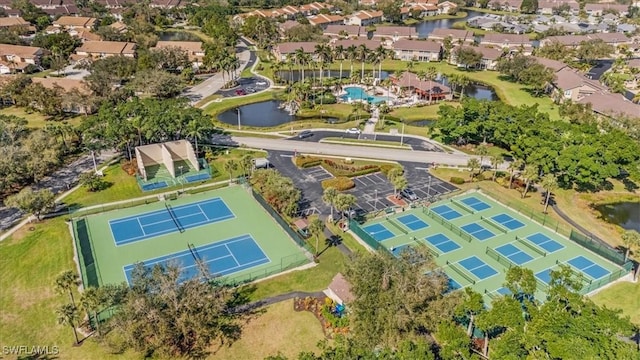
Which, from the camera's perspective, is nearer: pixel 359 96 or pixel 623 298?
pixel 623 298

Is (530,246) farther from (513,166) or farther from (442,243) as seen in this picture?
(513,166)

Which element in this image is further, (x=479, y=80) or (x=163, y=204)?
(x=479, y=80)

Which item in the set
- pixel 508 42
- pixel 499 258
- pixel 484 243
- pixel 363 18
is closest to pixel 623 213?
pixel 484 243

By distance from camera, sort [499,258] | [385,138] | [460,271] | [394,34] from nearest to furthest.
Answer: [460,271] < [499,258] < [385,138] < [394,34]

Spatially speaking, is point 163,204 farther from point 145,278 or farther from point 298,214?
point 145,278

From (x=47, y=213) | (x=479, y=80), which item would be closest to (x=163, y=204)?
(x=47, y=213)

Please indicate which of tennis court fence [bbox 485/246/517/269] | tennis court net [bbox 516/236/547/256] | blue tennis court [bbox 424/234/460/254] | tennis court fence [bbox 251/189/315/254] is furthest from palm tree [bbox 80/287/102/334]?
tennis court net [bbox 516/236/547/256]

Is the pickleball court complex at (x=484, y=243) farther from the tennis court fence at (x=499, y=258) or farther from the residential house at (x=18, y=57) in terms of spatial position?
the residential house at (x=18, y=57)
